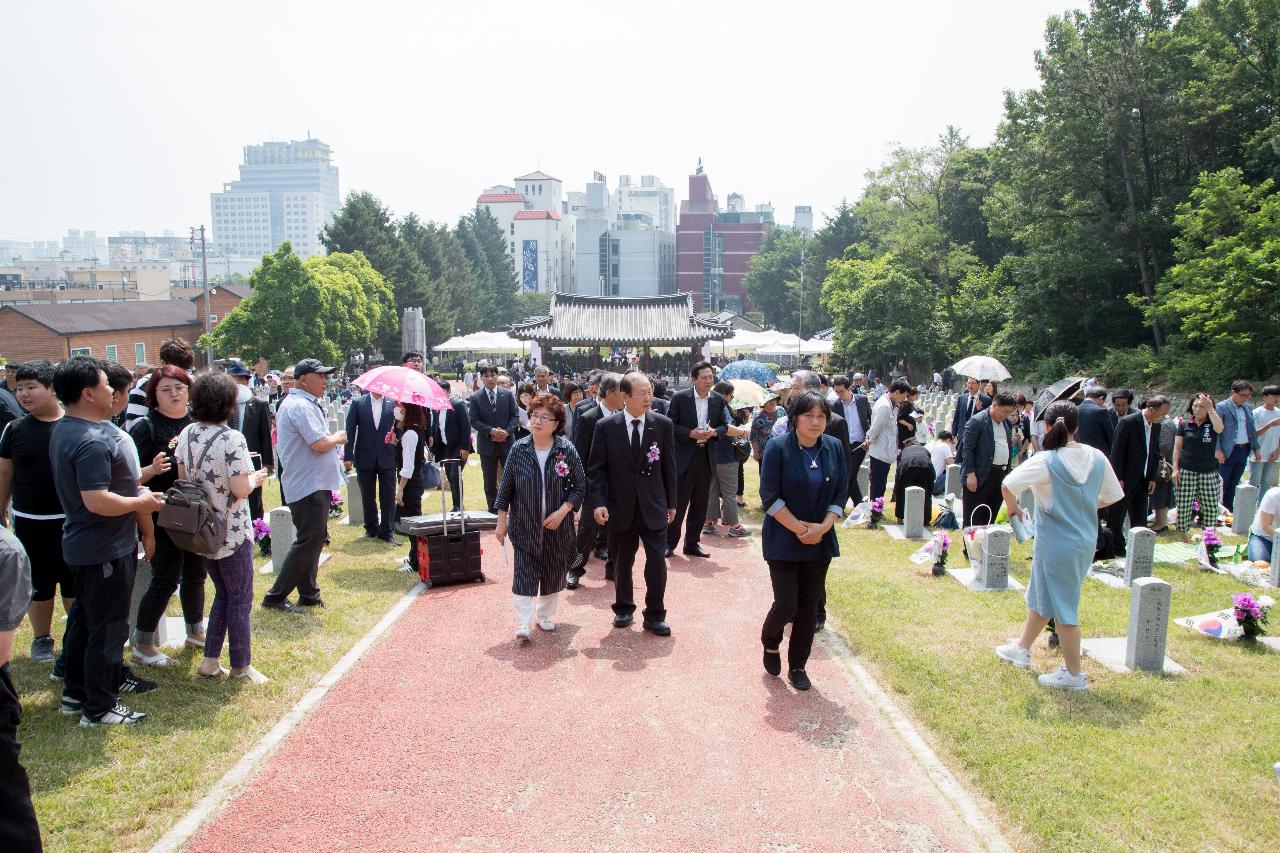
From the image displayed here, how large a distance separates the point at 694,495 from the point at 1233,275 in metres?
19.0

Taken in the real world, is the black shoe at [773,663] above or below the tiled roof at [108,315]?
below

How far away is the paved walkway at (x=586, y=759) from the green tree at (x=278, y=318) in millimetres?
35552

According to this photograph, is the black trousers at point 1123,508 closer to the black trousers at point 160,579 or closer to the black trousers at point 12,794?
the black trousers at point 160,579

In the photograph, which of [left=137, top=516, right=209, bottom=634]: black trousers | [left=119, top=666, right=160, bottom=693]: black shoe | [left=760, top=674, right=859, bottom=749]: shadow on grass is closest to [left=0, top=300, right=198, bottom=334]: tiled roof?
[left=137, top=516, right=209, bottom=634]: black trousers

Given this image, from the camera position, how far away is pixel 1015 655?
626 centimetres

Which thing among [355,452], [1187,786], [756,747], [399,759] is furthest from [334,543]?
[1187,786]

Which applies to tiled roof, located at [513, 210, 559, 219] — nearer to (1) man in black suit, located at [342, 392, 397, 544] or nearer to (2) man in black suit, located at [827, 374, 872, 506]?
(2) man in black suit, located at [827, 374, 872, 506]

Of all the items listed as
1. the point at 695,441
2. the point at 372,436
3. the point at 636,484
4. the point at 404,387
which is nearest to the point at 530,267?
the point at 372,436

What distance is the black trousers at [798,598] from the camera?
5.79 m

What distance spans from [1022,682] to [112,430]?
5866 mm

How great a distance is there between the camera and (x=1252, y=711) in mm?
5508

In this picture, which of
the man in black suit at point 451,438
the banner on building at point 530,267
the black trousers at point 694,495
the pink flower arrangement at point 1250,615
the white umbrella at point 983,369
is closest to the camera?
the pink flower arrangement at point 1250,615

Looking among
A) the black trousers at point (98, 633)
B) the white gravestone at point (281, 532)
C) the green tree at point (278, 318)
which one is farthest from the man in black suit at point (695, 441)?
the green tree at point (278, 318)

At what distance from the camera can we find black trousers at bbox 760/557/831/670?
5.79 m
